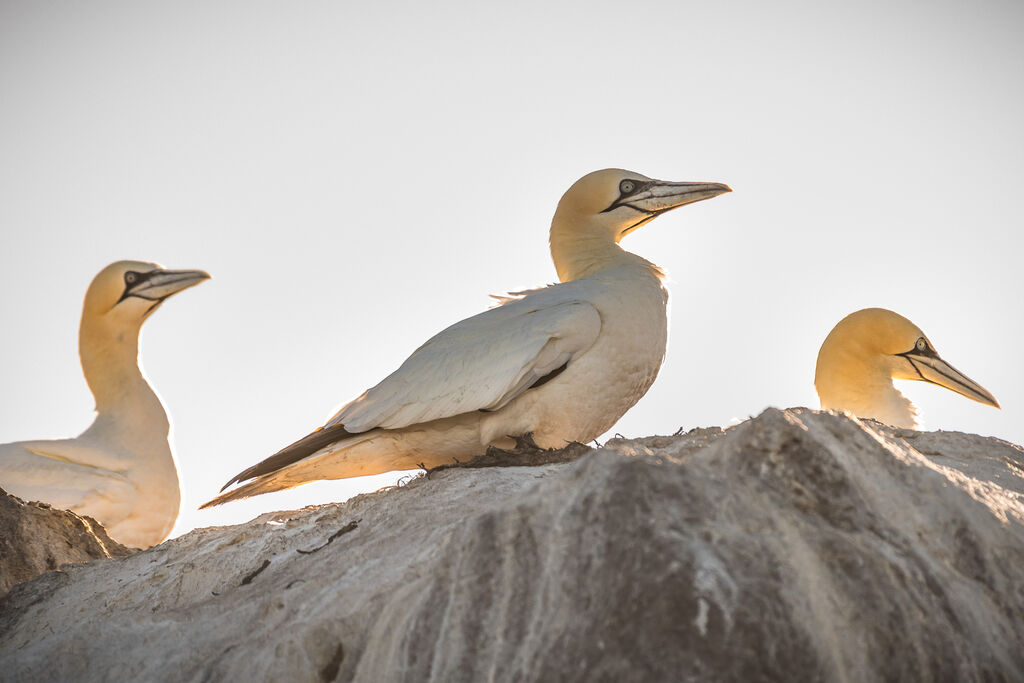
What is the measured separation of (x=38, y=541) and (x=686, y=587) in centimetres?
413

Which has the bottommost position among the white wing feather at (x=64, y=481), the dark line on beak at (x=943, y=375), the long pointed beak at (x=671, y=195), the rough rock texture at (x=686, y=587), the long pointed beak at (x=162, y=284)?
the dark line on beak at (x=943, y=375)

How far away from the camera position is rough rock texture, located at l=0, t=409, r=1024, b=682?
2820 mm

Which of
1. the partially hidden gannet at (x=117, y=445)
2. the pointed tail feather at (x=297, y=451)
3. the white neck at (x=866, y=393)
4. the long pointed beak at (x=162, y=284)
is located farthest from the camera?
the long pointed beak at (x=162, y=284)

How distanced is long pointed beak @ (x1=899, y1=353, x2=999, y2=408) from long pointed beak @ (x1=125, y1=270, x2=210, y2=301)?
631 centimetres

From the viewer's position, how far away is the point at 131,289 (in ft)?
31.6

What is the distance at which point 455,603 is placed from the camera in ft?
10.5

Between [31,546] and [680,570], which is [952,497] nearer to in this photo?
[680,570]

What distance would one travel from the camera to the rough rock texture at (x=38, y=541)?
5.52 metres

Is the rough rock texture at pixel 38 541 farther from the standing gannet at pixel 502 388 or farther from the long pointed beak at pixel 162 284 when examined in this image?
the long pointed beak at pixel 162 284

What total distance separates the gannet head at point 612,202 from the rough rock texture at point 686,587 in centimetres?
410

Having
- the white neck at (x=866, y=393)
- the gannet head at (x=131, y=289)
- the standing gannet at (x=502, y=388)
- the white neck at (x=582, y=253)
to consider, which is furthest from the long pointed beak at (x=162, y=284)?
the white neck at (x=866, y=393)

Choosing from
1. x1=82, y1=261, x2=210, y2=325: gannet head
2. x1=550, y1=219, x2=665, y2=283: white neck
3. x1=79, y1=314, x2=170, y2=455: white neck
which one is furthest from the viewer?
x1=82, y1=261, x2=210, y2=325: gannet head

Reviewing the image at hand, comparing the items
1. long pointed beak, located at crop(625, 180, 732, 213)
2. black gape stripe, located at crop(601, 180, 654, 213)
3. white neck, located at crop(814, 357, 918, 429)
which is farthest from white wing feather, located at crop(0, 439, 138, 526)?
white neck, located at crop(814, 357, 918, 429)

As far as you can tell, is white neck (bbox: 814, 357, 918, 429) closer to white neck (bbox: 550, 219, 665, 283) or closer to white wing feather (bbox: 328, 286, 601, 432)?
white neck (bbox: 550, 219, 665, 283)
